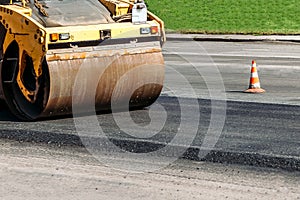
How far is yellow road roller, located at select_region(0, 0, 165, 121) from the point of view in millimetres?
11000

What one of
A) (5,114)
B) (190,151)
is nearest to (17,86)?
(5,114)

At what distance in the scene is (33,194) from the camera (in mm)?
7574

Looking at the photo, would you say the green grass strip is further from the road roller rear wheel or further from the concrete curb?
the road roller rear wheel

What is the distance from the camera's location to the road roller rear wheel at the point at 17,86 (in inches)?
452

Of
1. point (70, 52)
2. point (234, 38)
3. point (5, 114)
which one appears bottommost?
point (234, 38)

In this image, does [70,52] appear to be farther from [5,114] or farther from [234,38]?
[234,38]

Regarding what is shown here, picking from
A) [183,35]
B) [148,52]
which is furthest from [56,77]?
[183,35]

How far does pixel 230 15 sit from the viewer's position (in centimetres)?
3581

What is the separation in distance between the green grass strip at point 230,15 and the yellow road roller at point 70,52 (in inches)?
742

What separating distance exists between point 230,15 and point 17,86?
81.7ft

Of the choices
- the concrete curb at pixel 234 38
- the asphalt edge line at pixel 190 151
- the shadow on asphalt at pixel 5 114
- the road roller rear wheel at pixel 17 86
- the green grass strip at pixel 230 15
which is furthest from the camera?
the green grass strip at pixel 230 15

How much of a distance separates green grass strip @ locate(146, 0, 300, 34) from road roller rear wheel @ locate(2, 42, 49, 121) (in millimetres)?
19610

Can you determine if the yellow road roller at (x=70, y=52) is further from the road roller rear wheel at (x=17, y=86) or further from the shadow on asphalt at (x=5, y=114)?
the shadow on asphalt at (x=5, y=114)

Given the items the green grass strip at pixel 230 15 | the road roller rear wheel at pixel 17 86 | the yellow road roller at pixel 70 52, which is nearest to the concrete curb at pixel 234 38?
the green grass strip at pixel 230 15
